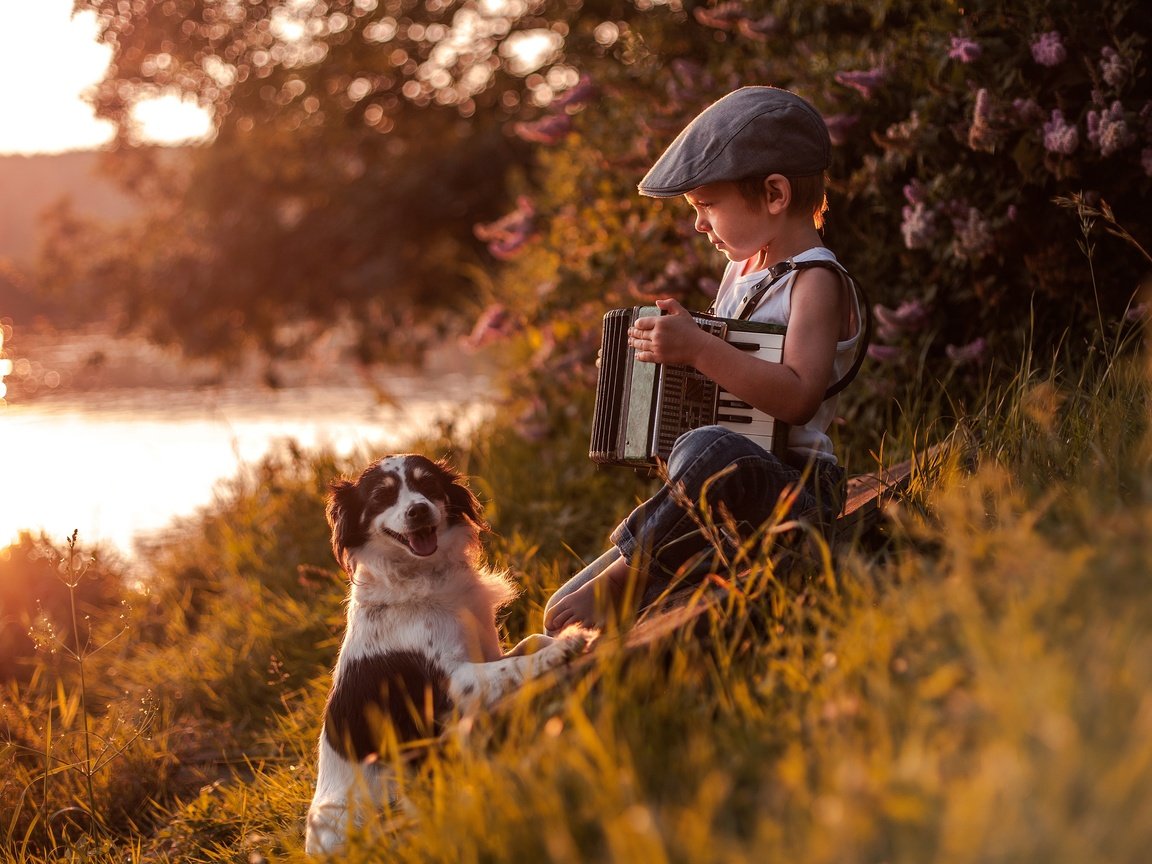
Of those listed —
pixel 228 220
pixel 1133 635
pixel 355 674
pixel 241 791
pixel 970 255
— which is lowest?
pixel 241 791

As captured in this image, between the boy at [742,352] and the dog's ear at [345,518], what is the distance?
25.6 inches

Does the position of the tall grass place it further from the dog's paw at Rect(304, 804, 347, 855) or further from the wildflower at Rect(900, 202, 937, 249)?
the wildflower at Rect(900, 202, 937, 249)

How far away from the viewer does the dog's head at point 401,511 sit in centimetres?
353

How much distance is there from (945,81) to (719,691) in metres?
3.73

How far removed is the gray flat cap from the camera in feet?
11.5

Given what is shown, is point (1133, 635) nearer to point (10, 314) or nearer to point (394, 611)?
point (394, 611)

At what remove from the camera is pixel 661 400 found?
11.7ft

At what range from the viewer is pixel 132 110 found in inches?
593

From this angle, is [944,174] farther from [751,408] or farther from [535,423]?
[535,423]

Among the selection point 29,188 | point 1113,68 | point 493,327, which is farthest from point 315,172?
point 29,188

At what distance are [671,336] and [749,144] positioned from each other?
646 millimetres

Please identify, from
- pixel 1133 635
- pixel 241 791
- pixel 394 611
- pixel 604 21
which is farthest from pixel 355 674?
pixel 604 21

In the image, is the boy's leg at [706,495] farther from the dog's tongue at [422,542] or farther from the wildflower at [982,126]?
the wildflower at [982,126]

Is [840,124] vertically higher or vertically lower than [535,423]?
higher
